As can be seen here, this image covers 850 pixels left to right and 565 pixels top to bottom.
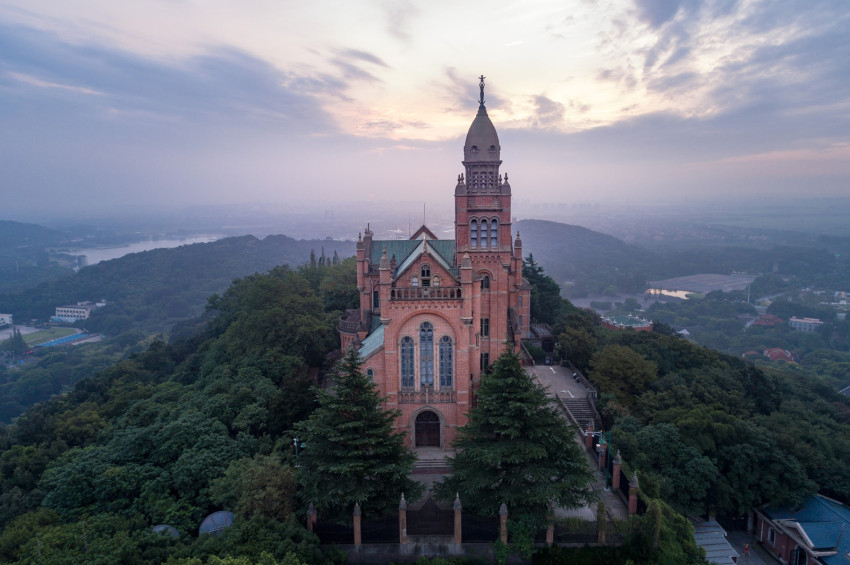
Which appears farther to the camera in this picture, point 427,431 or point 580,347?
point 580,347

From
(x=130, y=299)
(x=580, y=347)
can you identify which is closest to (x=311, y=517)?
(x=580, y=347)

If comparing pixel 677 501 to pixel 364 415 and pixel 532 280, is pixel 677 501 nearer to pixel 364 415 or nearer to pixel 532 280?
pixel 364 415

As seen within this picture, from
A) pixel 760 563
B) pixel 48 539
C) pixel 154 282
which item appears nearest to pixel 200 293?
pixel 154 282

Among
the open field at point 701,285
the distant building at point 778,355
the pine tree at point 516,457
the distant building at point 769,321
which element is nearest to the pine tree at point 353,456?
the pine tree at point 516,457

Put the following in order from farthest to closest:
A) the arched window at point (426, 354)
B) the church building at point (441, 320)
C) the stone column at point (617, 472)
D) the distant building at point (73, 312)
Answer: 1. the distant building at point (73, 312)
2. the arched window at point (426, 354)
3. the church building at point (441, 320)
4. the stone column at point (617, 472)

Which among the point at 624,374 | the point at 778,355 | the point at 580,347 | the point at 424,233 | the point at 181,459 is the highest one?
the point at 424,233

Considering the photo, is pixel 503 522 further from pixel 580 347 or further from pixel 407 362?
pixel 580 347

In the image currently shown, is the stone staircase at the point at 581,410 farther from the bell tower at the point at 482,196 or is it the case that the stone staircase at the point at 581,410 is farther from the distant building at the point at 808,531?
the bell tower at the point at 482,196
